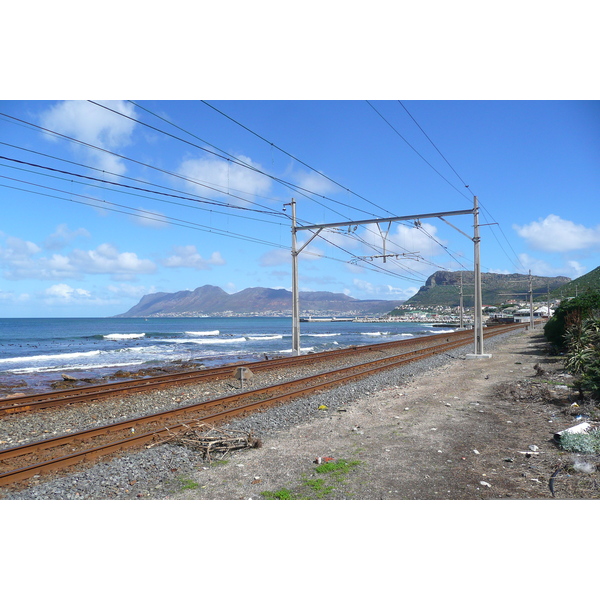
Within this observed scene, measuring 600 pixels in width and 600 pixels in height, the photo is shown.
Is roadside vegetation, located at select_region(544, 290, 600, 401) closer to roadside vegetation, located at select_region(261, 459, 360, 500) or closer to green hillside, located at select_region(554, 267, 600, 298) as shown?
roadside vegetation, located at select_region(261, 459, 360, 500)

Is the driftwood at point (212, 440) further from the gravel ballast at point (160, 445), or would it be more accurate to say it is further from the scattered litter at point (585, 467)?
the scattered litter at point (585, 467)

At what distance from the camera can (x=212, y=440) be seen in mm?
7117

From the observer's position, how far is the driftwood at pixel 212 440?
6.75m

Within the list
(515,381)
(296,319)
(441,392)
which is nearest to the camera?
(441,392)

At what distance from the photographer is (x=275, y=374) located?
1627cm

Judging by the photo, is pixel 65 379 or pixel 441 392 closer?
pixel 441 392

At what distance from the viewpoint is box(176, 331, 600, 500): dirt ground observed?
4922 mm

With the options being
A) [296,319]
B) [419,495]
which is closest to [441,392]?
[419,495]

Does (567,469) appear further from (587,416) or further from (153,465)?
(153,465)

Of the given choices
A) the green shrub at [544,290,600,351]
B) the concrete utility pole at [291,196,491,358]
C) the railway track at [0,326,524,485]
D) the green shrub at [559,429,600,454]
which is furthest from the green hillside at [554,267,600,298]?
the green shrub at [559,429,600,454]

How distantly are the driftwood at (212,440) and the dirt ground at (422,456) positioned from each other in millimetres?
254

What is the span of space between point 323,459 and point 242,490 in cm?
143

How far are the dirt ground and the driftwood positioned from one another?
25 cm

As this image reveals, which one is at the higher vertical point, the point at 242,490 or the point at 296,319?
the point at 296,319
